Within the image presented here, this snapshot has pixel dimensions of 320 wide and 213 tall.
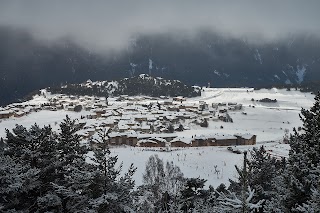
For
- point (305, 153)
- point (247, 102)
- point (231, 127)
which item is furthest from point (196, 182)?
point (247, 102)

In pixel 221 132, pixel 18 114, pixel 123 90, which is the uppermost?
pixel 123 90

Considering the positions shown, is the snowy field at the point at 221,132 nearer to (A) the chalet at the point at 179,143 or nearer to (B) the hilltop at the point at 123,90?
(A) the chalet at the point at 179,143

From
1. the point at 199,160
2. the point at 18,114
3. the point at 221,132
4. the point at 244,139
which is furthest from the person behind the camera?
the point at 18,114

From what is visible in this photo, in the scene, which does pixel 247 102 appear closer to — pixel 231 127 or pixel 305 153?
pixel 231 127

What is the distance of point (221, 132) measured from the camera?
91312 millimetres

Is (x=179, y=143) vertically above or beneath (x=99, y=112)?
beneath

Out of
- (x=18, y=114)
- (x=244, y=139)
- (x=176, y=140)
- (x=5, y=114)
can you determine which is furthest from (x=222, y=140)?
(x=5, y=114)

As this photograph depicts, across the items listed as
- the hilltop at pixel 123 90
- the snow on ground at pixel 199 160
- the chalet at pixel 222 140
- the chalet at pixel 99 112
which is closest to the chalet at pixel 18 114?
the chalet at pixel 99 112

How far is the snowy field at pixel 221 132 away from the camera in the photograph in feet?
172

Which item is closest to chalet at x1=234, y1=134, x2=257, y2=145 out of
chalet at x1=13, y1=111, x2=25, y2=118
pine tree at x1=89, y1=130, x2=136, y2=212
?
chalet at x1=13, y1=111, x2=25, y2=118

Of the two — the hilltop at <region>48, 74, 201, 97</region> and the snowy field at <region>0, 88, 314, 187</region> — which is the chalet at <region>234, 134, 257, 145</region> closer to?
the snowy field at <region>0, 88, 314, 187</region>

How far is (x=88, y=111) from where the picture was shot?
127812 millimetres

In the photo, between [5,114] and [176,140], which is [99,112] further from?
[176,140]

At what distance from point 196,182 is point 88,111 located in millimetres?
112811
